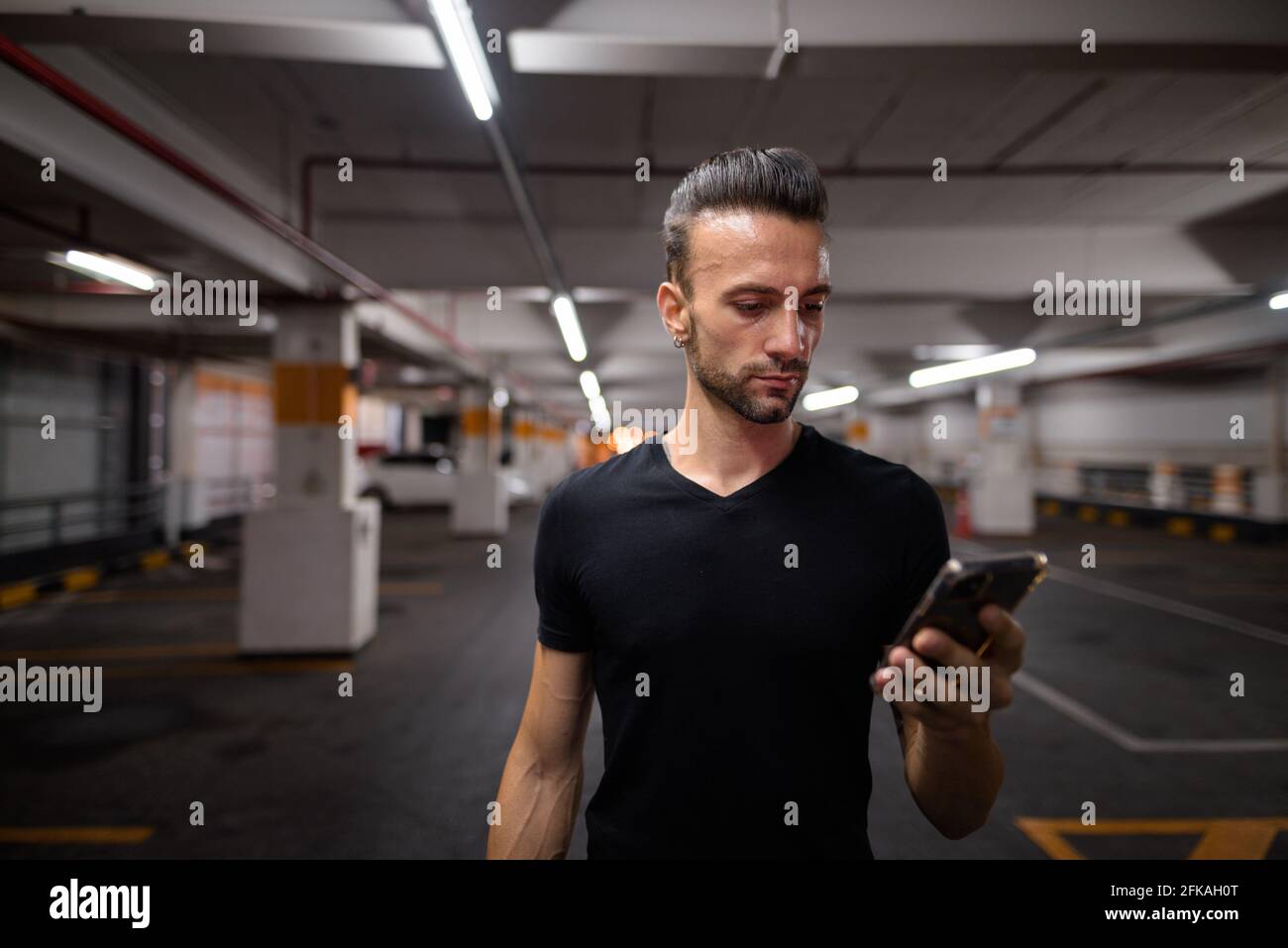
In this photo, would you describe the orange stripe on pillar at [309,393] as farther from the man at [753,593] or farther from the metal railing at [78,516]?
the man at [753,593]

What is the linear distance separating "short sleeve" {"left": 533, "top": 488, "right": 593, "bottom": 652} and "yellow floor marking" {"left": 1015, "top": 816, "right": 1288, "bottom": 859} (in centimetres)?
312

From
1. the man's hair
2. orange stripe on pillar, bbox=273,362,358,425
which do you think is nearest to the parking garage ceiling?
orange stripe on pillar, bbox=273,362,358,425

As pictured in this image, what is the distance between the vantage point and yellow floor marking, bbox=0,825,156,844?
11.3ft

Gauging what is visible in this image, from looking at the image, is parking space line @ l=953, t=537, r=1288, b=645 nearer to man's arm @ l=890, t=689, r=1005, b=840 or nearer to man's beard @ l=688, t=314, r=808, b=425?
man's arm @ l=890, t=689, r=1005, b=840

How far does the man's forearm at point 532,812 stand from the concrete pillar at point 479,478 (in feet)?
47.0

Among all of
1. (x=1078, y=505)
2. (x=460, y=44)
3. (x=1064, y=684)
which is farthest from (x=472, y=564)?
(x=1078, y=505)

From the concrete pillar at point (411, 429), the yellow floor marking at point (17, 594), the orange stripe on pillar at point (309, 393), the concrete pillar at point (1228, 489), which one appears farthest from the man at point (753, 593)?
the concrete pillar at point (411, 429)

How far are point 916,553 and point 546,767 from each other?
897 mm

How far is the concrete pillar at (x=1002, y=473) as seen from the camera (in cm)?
1609

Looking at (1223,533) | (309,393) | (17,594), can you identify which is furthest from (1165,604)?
(17,594)

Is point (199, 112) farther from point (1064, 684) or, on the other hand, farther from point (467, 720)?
point (1064, 684)

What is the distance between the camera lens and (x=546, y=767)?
149 cm

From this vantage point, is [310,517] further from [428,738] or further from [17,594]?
[17,594]

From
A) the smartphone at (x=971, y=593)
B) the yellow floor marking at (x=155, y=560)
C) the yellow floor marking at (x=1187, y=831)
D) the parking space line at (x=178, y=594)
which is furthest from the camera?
the yellow floor marking at (x=155, y=560)
